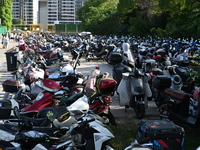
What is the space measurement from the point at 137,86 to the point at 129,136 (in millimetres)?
1389

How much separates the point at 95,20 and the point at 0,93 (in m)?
42.3

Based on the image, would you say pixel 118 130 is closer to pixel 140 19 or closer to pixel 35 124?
pixel 35 124

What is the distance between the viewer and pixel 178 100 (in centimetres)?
652

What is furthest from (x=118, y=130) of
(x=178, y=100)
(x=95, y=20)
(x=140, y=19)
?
(x=95, y=20)

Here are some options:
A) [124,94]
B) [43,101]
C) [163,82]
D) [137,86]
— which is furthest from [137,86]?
[43,101]

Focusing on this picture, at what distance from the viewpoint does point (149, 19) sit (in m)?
34.1

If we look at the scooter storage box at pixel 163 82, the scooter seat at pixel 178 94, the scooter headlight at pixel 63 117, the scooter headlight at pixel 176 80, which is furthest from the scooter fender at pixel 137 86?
the scooter headlight at pixel 63 117

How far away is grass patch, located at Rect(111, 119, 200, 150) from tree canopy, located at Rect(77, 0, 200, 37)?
6.48ft

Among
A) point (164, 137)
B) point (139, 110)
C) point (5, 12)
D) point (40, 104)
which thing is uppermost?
point (5, 12)

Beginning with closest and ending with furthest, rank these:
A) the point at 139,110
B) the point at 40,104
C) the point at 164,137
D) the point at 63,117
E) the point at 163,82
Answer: the point at 164,137, the point at 63,117, the point at 40,104, the point at 163,82, the point at 139,110

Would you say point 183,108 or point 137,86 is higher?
point 137,86

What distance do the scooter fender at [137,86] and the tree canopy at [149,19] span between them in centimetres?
154

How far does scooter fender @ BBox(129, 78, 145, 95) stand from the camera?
25.1 ft

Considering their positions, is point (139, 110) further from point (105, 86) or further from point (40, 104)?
point (40, 104)
